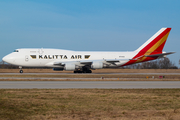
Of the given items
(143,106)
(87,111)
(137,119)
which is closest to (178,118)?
(137,119)

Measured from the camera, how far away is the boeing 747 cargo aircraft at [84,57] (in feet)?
135

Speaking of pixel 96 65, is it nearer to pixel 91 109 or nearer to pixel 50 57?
pixel 50 57

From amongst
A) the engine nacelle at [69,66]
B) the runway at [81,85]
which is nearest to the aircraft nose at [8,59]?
the engine nacelle at [69,66]

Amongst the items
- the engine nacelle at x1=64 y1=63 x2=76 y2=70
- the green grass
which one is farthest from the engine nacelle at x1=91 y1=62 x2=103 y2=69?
the green grass

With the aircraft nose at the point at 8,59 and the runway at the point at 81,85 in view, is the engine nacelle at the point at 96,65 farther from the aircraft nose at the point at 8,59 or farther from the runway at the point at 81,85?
the runway at the point at 81,85

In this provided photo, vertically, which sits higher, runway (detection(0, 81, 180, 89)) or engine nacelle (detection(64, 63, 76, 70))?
engine nacelle (detection(64, 63, 76, 70))

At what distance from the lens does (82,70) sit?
4309 centimetres

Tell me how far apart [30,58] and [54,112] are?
33102 millimetres

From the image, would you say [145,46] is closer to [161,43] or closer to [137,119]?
[161,43]

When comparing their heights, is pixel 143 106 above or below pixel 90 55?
below

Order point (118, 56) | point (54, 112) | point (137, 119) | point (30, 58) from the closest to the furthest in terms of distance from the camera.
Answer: point (137, 119) → point (54, 112) → point (30, 58) → point (118, 56)

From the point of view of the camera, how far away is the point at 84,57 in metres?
43.2

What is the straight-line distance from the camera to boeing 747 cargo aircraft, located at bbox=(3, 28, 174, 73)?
4119 centimetres

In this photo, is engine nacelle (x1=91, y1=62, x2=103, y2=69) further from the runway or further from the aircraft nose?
the runway
